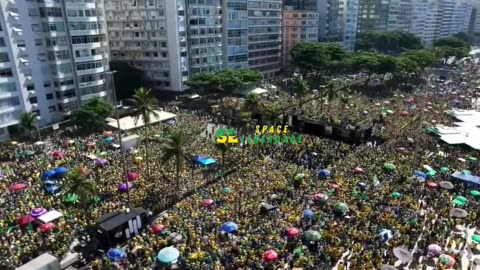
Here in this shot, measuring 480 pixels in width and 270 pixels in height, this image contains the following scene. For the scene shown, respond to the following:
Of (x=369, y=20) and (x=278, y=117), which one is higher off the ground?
(x=369, y=20)

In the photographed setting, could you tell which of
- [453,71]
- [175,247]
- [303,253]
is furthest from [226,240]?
[453,71]

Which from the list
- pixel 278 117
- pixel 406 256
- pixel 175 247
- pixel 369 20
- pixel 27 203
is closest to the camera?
pixel 406 256

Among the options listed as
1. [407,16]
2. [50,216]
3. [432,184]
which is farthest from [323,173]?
[407,16]

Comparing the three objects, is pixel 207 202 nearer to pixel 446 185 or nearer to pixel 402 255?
pixel 402 255

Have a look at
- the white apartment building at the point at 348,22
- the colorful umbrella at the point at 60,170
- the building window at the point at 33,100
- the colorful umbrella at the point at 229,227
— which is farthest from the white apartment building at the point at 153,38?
the white apartment building at the point at 348,22

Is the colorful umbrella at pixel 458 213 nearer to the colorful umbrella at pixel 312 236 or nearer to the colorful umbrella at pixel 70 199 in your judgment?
the colorful umbrella at pixel 312 236

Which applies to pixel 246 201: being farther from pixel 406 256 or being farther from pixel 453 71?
pixel 453 71
